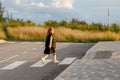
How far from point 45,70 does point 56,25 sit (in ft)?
101

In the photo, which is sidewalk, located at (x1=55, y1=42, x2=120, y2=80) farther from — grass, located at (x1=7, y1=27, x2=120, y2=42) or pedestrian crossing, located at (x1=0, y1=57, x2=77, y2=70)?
grass, located at (x1=7, y1=27, x2=120, y2=42)

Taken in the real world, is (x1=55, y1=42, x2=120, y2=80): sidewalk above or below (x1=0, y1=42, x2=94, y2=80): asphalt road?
above

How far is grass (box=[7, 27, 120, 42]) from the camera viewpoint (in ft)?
131

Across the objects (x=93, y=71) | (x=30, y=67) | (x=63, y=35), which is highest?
(x=63, y=35)

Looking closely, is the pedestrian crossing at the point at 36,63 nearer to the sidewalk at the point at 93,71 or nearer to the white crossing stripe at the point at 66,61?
the white crossing stripe at the point at 66,61

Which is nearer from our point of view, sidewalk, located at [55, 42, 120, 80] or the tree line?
sidewalk, located at [55, 42, 120, 80]

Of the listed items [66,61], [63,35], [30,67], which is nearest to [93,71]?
[30,67]

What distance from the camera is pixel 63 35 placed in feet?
140

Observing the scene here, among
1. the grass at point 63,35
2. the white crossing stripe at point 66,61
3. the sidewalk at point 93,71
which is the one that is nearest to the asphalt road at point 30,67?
the white crossing stripe at point 66,61

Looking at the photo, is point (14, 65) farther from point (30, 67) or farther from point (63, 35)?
point (63, 35)

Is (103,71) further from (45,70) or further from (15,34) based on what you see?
(15,34)

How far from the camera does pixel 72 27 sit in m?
47.9

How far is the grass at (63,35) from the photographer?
1577 inches

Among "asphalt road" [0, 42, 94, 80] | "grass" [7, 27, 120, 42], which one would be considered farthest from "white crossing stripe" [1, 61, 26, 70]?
"grass" [7, 27, 120, 42]
